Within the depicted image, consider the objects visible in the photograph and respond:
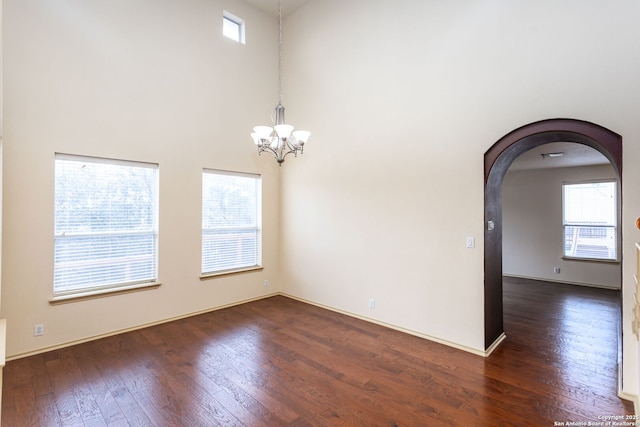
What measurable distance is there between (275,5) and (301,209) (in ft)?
11.4

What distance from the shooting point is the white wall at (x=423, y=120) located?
111 inches

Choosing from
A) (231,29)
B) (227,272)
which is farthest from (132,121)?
(227,272)

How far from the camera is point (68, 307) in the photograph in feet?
11.8

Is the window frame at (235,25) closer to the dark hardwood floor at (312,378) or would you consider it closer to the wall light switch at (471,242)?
the dark hardwood floor at (312,378)

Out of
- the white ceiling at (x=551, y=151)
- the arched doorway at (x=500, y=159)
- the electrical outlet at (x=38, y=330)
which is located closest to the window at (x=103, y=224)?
the electrical outlet at (x=38, y=330)

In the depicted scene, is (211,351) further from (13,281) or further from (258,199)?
(258,199)

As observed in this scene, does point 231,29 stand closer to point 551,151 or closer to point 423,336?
point 423,336

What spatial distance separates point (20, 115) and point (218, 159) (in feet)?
7.29

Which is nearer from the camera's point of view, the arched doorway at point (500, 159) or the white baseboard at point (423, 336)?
the arched doorway at point (500, 159)

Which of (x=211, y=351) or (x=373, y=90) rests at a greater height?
(x=373, y=90)

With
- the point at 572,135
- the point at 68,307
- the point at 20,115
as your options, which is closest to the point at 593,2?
the point at 572,135

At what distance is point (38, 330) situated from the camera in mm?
3432

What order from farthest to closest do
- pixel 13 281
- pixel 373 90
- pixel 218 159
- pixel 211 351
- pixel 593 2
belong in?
pixel 218 159 → pixel 373 90 → pixel 211 351 → pixel 13 281 → pixel 593 2

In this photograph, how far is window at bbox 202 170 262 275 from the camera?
485 cm
